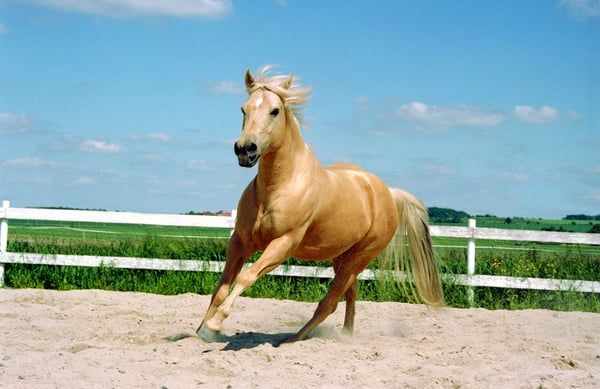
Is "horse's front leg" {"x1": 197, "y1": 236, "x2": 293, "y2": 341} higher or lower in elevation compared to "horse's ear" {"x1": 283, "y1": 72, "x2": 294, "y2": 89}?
lower

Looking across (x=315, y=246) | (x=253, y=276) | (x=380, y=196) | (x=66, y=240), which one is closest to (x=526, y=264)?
(x=380, y=196)

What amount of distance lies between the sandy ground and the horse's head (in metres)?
1.55

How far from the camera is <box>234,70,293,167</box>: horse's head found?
5102 mm

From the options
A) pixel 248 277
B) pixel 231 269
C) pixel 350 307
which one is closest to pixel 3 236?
pixel 350 307

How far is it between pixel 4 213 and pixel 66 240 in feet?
5.91

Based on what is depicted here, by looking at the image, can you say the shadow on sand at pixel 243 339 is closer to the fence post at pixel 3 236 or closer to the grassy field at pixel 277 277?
the grassy field at pixel 277 277

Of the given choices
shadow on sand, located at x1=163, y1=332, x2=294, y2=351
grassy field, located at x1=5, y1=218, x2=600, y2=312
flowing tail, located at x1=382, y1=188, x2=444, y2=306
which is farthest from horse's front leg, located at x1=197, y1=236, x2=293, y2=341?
grassy field, located at x1=5, y1=218, x2=600, y2=312

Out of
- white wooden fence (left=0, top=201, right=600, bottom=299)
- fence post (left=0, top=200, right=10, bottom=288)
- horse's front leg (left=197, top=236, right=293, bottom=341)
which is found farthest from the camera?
fence post (left=0, top=200, right=10, bottom=288)

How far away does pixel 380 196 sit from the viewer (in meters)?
6.91

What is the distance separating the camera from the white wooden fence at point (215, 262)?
417 inches

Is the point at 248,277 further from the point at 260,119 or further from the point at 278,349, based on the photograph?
the point at 260,119

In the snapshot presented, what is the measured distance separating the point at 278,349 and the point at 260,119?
1888 mm

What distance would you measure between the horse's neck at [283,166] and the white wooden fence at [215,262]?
15.9 ft

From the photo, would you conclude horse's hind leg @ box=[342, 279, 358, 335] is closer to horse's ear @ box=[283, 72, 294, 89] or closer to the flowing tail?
the flowing tail
